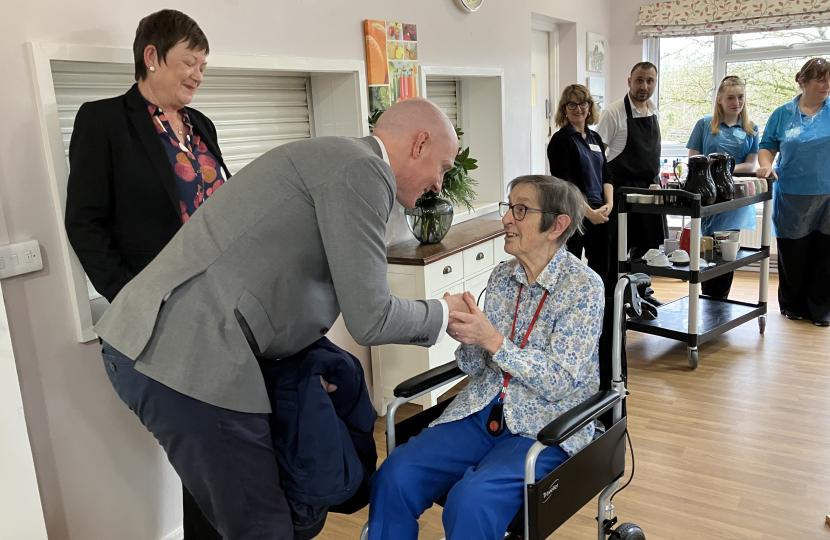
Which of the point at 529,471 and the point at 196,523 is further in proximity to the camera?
the point at 196,523

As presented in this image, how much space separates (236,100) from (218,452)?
184 centimetres

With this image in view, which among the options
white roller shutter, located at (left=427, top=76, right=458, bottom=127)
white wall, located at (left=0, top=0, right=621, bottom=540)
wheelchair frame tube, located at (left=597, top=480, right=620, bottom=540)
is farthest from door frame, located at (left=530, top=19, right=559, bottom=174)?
wheelchair frame tube, located at (left=597, top=480, right=620, bottom=540)

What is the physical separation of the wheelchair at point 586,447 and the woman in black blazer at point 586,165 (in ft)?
6.00

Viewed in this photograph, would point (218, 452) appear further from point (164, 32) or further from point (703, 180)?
point (703, 180)

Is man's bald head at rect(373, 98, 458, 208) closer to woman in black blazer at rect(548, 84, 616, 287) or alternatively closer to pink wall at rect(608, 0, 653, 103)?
woman in black blazer at rect(548, 84, 616, 287)

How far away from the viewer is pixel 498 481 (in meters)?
1.62

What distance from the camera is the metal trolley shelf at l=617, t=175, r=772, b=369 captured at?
11.7 ft

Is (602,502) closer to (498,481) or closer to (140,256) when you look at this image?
(498,481)

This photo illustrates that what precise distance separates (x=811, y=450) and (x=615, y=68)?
4272mm

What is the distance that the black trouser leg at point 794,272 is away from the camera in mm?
4316

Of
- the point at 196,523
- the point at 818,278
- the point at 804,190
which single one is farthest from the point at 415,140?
the point at 818,278

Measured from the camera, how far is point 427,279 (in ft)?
10.00

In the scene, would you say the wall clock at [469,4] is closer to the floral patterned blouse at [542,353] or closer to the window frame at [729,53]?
the floral patterned blouse at [542,353]

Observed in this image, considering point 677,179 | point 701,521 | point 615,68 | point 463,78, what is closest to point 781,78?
point 615,68
